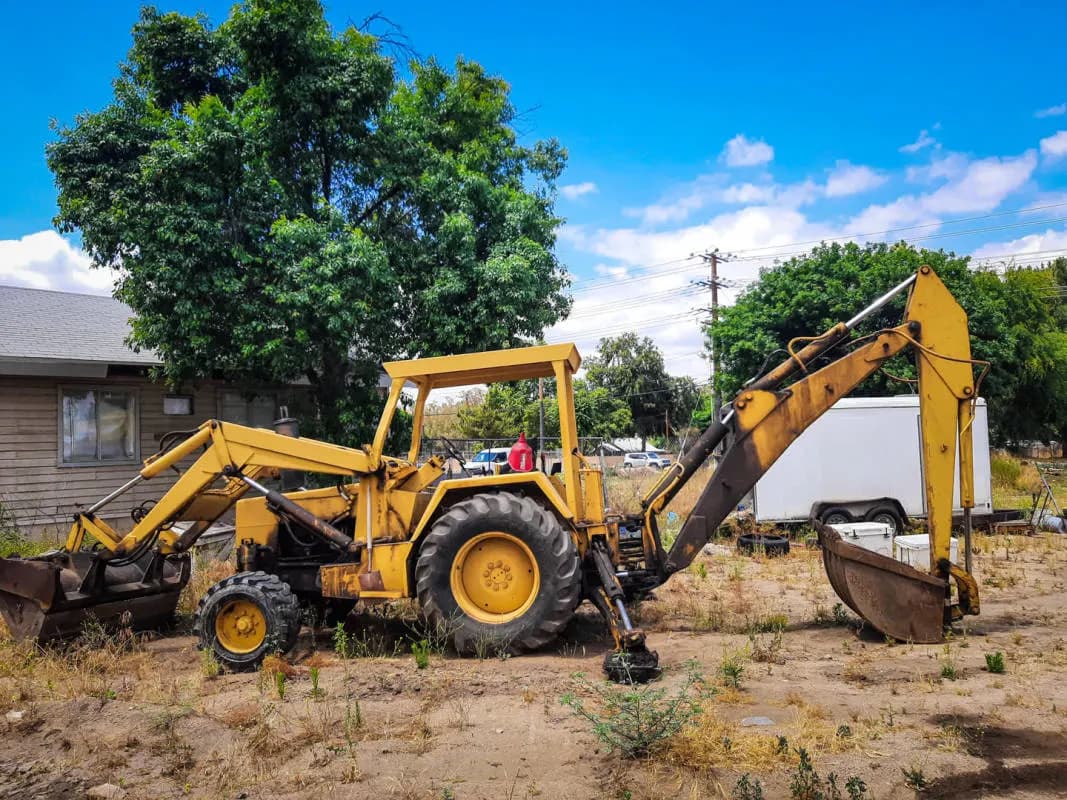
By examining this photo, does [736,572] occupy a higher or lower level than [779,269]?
lower

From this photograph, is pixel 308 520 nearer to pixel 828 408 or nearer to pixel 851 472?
pixel 828 408

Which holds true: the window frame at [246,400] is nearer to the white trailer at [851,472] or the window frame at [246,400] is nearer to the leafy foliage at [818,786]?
the white trailer at [851,472]

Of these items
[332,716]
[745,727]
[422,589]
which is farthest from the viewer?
[422,589]

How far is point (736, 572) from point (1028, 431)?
87.5 feet

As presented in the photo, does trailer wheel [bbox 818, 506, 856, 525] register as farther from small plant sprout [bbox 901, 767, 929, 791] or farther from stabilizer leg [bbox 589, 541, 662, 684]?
small plant sprout [bbox 901, 767, 929, 791]

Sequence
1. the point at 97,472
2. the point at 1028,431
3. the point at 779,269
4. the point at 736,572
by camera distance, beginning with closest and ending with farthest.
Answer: the point at 736,572 < the point at 97,472 < the point at 779,269 < the point at 1028,431

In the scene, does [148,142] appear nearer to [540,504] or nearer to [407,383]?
[407,383]

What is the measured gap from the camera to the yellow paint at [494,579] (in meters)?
6.66

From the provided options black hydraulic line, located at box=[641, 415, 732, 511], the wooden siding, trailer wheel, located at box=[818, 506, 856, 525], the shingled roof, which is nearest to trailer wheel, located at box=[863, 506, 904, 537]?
trailer wheel, located at box=[818, 506, 856, 525]

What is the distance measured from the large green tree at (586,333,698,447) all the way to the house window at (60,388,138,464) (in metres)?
30.7

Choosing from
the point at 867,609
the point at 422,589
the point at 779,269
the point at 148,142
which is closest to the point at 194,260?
the point at 148,142

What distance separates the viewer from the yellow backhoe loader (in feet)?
21.7

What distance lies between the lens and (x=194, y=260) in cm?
1115

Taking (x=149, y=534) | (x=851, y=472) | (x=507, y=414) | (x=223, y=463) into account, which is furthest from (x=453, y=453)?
(x=507, y=414)
